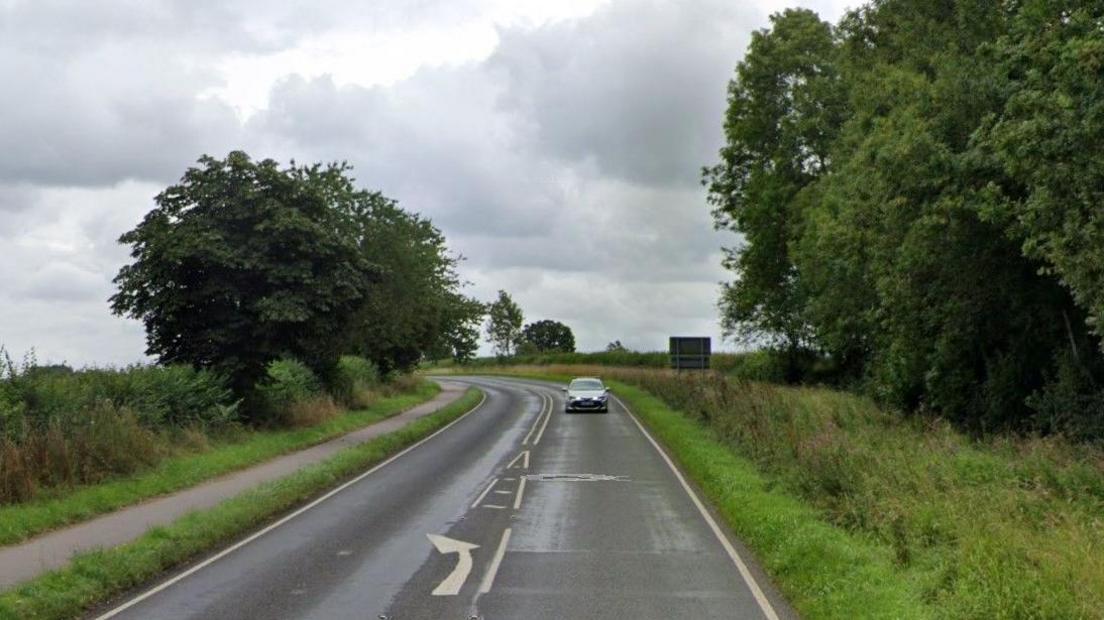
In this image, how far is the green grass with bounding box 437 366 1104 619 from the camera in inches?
352

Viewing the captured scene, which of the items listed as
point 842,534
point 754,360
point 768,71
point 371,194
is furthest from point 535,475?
point 754,360

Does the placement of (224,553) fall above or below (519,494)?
below

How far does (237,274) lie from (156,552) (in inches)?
692

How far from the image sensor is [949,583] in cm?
966

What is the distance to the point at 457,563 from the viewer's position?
12.3 m

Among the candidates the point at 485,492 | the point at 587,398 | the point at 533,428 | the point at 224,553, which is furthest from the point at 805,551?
the point at 587,398

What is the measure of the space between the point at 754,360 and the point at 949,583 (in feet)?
158

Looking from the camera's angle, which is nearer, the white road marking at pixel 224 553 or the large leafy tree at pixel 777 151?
the white road marking at pixel 224 553

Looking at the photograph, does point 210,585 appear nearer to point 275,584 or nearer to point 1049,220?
point 275,584

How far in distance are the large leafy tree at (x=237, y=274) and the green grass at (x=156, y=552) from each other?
7.53 metres

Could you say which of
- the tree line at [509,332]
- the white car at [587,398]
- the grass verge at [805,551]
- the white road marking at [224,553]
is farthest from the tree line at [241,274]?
the tree line at [509,332]

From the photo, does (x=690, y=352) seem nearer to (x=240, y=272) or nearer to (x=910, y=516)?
(x=240, y=272)

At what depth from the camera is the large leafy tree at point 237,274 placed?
28.6 metres

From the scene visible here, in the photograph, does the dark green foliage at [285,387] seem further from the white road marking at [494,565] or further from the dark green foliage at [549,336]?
the dark green foliage at [549,336]
